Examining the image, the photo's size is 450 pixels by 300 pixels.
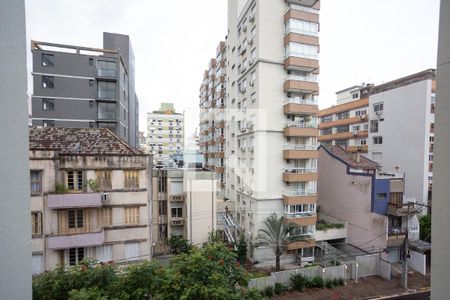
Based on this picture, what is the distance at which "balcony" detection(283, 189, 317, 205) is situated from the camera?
15.8m

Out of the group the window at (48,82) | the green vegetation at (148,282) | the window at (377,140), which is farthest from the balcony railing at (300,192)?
the window at (48,82)

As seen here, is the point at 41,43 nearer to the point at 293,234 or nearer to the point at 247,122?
the point at 247,122

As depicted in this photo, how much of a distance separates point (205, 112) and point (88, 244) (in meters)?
24.8

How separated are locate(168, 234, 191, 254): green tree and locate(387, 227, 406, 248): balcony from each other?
46.5 ft

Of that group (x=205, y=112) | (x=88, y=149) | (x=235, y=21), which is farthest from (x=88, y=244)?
(x=205, y=112)

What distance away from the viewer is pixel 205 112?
108 ft

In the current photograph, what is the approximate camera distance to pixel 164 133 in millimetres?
57344

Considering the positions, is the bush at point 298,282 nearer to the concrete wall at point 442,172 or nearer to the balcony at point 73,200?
the balcony at point 73,200

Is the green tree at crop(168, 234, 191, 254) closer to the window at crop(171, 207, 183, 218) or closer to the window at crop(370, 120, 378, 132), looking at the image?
the window at crop(171, 207, 183, 218)

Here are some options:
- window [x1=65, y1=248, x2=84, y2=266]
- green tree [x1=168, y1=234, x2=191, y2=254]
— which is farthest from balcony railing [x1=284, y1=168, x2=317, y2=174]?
window [x1=65, y1=248, x2=84, y2=266]

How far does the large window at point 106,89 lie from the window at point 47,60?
4791mm

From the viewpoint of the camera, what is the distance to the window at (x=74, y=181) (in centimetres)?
1132

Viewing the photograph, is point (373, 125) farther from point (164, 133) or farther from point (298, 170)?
point (164, 133)

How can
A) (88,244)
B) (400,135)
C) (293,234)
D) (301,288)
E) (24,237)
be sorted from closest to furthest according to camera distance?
(24,237) < (88,244) < (301,288) < (293,234) < (400,135)
